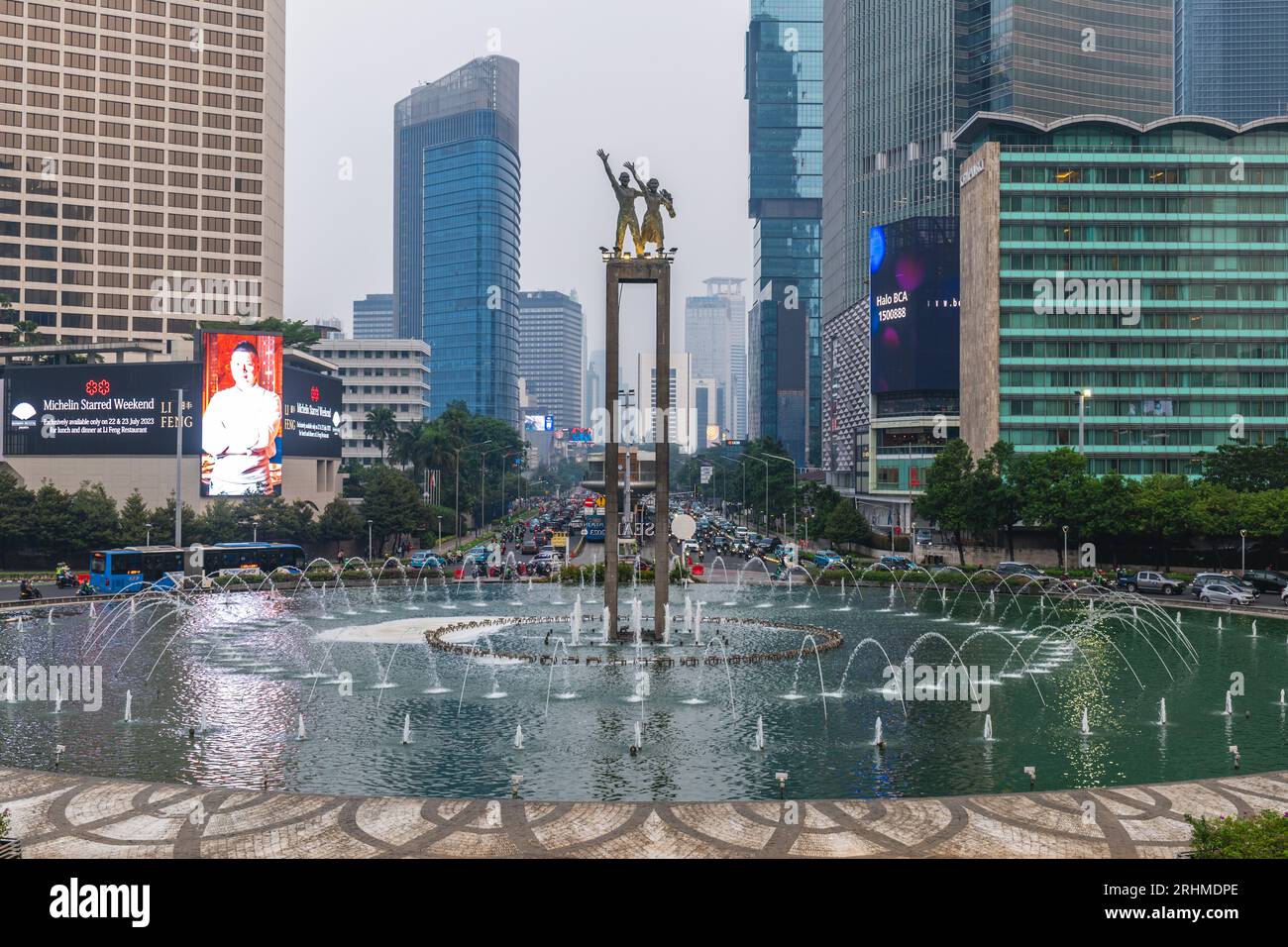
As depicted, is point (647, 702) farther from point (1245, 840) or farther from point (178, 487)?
point (178, 487)

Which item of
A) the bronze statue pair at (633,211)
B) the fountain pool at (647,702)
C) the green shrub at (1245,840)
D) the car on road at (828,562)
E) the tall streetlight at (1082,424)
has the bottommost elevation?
the fountain pool at (647,702)

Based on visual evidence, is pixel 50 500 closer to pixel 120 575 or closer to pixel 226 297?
pixel 120 575

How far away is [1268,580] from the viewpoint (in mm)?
66500

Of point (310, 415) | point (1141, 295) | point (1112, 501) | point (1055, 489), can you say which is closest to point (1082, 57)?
point (1141, 295)

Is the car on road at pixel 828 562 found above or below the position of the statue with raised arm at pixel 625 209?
below

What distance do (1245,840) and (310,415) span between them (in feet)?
331

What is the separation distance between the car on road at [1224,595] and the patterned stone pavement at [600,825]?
40220 mm

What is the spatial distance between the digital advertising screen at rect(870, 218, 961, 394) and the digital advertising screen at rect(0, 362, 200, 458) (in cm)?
8175

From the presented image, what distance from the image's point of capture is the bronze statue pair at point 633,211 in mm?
43594

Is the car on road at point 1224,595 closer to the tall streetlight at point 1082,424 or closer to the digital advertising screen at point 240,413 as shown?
the tall streetlight at point 1082,424

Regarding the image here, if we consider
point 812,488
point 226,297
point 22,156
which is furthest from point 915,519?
point 22,156

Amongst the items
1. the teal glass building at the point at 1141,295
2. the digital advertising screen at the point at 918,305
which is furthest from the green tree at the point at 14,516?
the digital advertising screen at the point at 918,305
